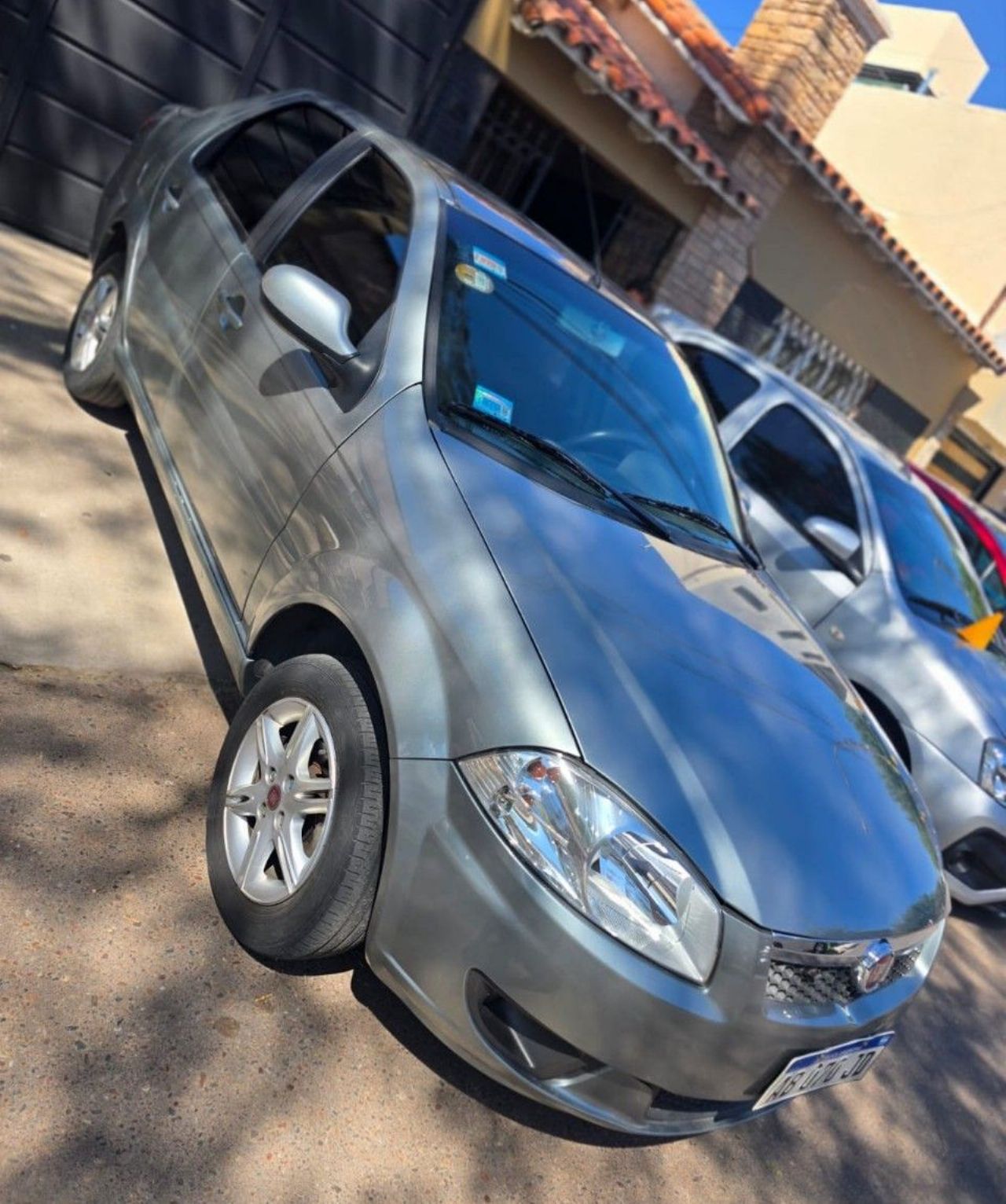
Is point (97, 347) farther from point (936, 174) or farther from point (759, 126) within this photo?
point (936, 174)

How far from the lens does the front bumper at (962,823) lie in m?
4.30

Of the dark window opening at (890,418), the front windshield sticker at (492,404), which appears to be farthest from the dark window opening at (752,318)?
the front windshield sticker at (492,404)

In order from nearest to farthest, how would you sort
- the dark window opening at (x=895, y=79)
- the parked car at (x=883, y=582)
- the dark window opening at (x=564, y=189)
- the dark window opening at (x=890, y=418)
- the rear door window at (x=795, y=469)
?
the parked car at (x=883, y=582)
the rear door window at (x=795, y=469)
the dark window opening at (x=564, y=189)
the dark window opening at (x=890, y=418)
the dark window opening at (x=895, y=79)

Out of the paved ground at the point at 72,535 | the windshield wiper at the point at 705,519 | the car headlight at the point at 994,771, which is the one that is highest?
the windshield wiper at the point at 705,519

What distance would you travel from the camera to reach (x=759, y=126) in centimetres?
935

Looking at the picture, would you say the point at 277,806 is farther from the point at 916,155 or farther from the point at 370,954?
the point at 916,155

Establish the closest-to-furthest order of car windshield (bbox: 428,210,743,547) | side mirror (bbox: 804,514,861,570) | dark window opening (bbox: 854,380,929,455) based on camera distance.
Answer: car windshield (bbox: 428,210,743,547)
side mirror (bbox: 804,514,861,570)
dark window opening (bbox: 854,380,929,455)

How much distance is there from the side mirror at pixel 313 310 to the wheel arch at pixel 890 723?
286 centimetres

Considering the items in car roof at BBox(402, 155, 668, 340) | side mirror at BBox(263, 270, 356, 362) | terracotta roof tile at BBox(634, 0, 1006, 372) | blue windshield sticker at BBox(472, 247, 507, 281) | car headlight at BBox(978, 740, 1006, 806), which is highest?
terracotta roof tile at BBox(634, 0, 1006, 372)

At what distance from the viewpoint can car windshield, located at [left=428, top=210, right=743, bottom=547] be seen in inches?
112

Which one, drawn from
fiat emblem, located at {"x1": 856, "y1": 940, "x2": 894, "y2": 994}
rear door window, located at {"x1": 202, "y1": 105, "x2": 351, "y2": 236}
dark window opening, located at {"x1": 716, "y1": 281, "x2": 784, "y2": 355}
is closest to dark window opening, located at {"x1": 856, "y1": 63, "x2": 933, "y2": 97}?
dark window opening, located at {"x1": 716, "y1": 281, "x2": 784, "y2": 355}

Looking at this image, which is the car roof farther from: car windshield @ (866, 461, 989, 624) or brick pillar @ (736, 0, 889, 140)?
brick pillar @ (736, 0, 889, 140)

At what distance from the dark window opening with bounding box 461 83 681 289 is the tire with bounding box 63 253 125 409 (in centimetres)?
473

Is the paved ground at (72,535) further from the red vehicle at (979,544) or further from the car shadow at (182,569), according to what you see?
the red vehicle at (979,544)
